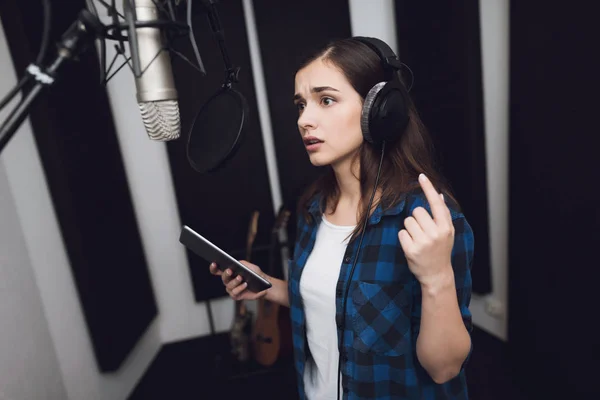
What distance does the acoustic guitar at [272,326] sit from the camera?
207 cm

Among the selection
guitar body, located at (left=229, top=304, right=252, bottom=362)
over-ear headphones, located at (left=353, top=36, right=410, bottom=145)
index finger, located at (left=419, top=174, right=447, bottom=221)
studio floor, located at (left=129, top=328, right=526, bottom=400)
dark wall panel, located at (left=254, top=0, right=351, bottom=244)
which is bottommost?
studio floor, located at (left=129, top=328, right=526, bottom=400)

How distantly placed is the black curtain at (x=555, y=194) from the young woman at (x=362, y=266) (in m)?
0.72

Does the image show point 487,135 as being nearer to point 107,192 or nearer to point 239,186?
point 239,186

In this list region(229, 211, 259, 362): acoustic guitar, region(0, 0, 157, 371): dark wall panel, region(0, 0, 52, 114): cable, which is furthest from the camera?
region(229, 211, 259, 362): acoustic guitar

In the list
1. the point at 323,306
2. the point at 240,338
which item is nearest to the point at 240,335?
the point at 240,338

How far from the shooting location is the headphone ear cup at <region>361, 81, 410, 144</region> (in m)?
0.83

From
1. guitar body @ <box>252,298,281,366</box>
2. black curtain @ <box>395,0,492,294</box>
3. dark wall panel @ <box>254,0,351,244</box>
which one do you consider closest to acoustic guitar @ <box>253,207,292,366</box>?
guitar body @ <box>252,298,281,366</box>

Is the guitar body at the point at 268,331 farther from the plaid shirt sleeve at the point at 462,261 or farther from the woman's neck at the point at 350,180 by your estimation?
the plaid shirt sleeve at the point at 462,261

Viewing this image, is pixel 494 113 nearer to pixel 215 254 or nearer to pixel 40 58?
pixel 215 254

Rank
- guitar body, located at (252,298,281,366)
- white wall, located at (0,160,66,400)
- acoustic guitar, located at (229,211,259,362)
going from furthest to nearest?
acoustic guitar, located at (229,211,259,362)
guitar body, located at (252,298,281,366)
white wall, located at (0,160,66,400)

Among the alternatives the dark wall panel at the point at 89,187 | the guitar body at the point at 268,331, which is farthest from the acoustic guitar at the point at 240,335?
the dark wall panel at the point at 89,187

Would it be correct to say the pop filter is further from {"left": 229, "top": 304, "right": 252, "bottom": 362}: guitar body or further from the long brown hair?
{"left": 229, "top": 304, "right": 252, "bottom": 362}: guitar body

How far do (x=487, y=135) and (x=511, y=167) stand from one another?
27 cm

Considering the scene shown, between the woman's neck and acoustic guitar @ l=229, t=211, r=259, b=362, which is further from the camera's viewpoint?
acoustic guitar @ l=229, t=211, r=259, b=362
